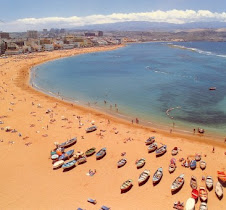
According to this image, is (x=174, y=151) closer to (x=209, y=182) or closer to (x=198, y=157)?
(x=198, y=157)

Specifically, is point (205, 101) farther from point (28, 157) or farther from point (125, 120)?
point (28, 157)

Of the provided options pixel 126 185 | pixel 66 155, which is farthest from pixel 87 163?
pixel 126 185

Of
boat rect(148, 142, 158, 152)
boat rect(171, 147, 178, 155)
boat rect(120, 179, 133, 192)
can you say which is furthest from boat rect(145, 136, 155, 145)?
boat rect(120, 179, 133, 192)

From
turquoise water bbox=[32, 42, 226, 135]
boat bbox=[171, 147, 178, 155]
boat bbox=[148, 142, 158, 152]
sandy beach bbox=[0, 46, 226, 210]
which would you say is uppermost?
turquoise water bbox=[32, 42, 226, 135]

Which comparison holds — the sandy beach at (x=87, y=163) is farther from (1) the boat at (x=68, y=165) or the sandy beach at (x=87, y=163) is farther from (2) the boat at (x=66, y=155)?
(2) the boat at (x=66, y=155)

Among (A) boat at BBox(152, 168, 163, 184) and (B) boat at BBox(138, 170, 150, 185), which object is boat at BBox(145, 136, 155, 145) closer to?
(A) boat at BBox(152, 168, 163, 184)

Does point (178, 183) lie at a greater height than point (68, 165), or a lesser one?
greater
